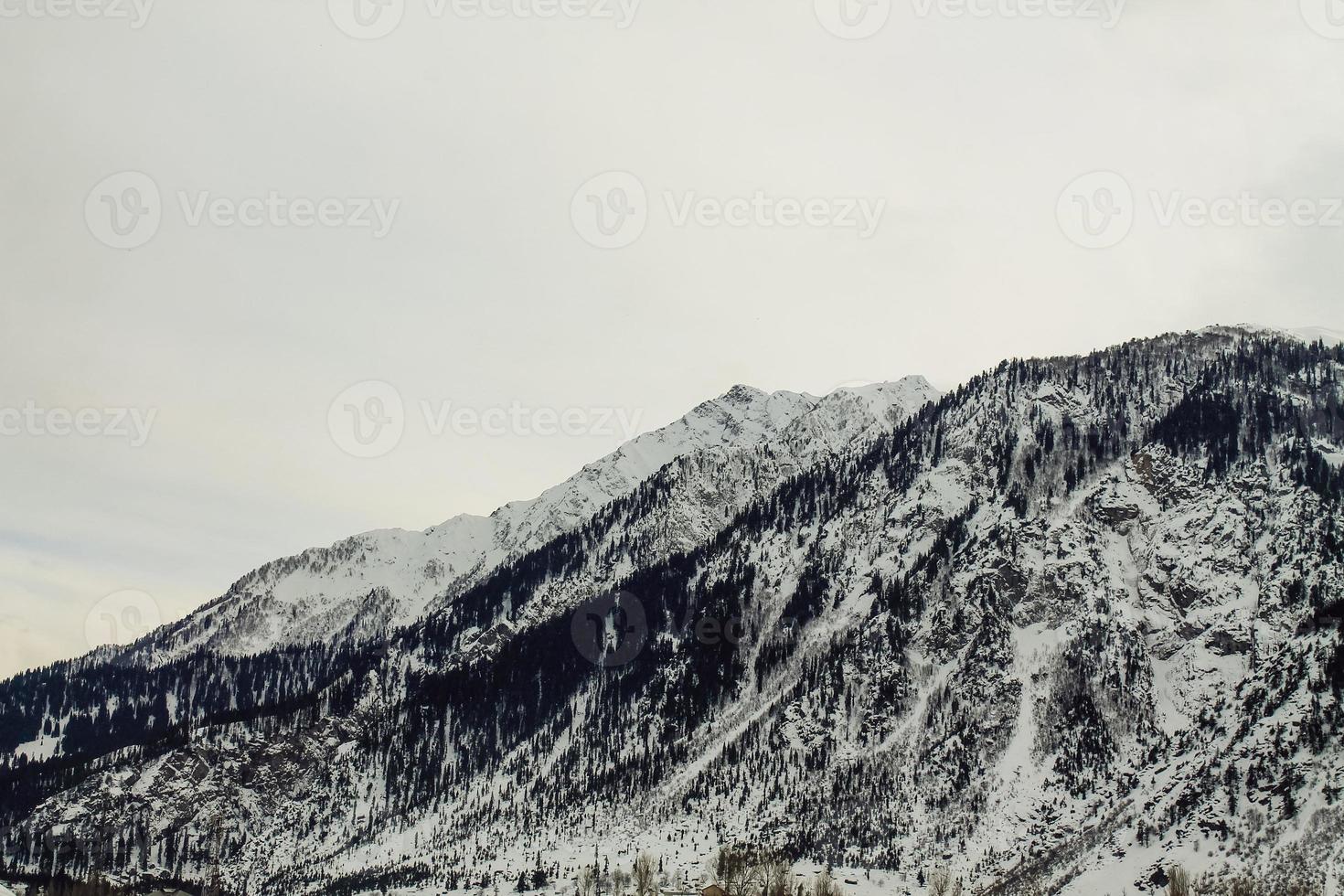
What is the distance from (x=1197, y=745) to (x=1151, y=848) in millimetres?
29732

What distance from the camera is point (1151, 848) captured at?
176 meters

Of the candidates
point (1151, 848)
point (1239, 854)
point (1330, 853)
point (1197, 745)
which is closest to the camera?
point (1330, 853)

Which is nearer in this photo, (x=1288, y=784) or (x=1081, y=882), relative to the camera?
(x=1288, y=784)

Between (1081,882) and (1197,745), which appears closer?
(1081,882)

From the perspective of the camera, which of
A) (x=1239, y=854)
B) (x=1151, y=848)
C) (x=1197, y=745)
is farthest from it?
(x=1197, y=745)

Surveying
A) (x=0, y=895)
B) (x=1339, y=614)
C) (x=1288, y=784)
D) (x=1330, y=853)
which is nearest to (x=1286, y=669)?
(x=1339, y=614)

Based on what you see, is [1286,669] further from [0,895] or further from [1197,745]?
[0,895]

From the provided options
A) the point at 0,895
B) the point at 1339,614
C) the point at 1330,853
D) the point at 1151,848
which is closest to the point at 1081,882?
the point at 1151,848

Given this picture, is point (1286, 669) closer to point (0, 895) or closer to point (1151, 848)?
point (1151, 848)

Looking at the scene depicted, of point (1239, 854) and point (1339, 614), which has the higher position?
point (1339, 614)

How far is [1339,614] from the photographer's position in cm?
18662

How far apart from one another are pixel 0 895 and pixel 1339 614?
586ft

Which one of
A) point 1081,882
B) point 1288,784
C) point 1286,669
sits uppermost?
point 1286,669

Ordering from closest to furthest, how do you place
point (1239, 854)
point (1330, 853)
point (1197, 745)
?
point (1330, 853) → point (1239, 854) → point (1197, 745)
